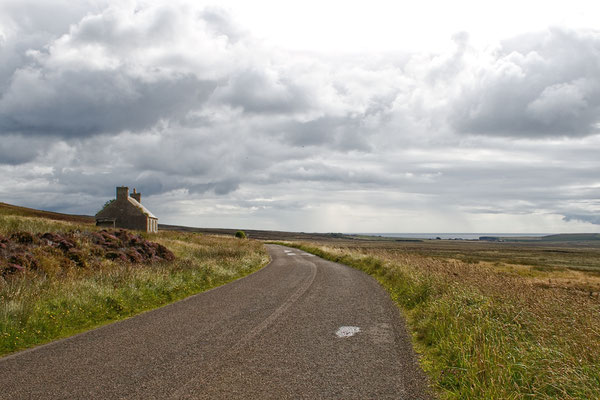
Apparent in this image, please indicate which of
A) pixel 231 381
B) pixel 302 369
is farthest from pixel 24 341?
pixel 302 369

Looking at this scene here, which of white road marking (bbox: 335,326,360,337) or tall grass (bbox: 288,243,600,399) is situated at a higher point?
tall grass (bbox: 288,243,600,399)

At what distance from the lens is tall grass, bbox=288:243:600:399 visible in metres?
5.82

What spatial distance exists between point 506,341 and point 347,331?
3777mm

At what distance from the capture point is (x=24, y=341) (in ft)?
30.1

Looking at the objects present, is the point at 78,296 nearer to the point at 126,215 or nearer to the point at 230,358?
the point at 230,358

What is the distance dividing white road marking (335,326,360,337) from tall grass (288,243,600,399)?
1.45 meters

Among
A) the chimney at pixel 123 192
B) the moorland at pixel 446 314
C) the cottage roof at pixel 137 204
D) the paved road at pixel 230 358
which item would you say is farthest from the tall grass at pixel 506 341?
the chimney at pixel 123 192

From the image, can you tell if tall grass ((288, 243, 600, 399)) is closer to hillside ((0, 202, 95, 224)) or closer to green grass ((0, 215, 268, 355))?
green grass ((0, 215, 268, 355))

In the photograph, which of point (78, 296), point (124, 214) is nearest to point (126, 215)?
point (124, 214)

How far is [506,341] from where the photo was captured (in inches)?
314

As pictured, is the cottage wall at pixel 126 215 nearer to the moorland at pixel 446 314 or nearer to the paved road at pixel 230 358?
the moorland at pixel 446 314

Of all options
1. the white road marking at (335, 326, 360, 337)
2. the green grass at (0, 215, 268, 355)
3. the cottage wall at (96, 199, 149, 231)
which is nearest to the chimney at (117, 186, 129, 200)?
the cottage wall at (96, 199, 149, 231)

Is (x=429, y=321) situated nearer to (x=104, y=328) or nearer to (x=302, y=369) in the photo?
(x=302, y=369)

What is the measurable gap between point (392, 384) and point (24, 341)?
8.04m
